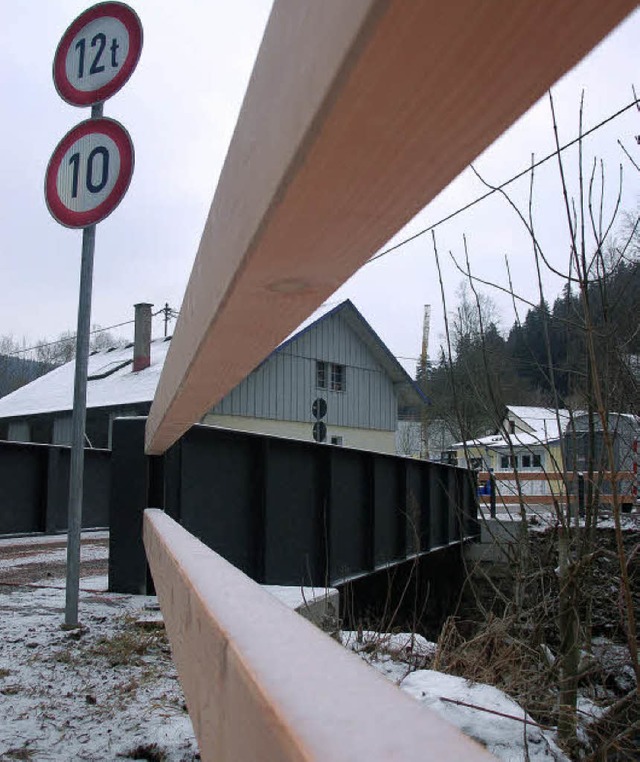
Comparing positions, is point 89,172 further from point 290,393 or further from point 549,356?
point 290,393

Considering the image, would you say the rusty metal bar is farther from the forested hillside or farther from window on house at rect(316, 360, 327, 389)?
window on house at rect(316, 360, 327, 389)

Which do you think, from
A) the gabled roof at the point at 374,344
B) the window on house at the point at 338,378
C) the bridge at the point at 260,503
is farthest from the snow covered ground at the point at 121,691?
the window on house at the point at 338,378

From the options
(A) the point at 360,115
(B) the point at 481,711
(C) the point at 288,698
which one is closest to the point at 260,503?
(B) the point at 481,711

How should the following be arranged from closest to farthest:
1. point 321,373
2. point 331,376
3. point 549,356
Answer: point 549,356 → point 321,373 → point 331,376

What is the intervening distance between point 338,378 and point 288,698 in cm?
2914

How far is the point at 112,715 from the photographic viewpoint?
2.72 m

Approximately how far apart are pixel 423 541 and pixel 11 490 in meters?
5.61

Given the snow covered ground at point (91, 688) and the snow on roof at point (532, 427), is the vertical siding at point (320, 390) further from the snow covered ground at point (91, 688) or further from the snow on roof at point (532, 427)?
the snow covered ground at point (91, 688)

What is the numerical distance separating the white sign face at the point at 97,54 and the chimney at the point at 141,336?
25.5 metres

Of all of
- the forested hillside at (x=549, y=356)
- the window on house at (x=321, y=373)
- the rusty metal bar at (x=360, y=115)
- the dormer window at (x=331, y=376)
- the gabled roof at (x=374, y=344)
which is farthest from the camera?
the dormer window at (x=331, y=376)

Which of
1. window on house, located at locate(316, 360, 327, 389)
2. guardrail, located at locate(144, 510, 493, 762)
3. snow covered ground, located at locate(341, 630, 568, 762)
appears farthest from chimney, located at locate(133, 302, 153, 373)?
guardrail, located at locate(144, 510, 493, 762)

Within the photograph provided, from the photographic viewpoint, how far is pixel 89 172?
4129 mm

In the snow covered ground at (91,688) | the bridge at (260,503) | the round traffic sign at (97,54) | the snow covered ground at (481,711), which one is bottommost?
the snow covered ground at (481,711)

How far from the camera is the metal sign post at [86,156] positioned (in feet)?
13.4
